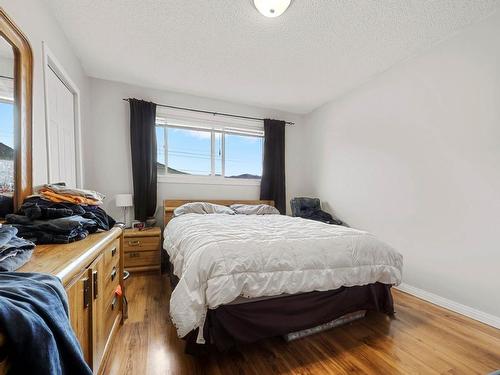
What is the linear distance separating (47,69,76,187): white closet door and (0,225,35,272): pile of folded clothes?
46.3 inches

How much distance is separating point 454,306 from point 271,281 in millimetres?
1935

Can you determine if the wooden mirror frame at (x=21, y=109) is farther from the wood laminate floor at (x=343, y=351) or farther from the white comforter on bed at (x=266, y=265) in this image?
the wood laminate floor at (x=343, y=351)

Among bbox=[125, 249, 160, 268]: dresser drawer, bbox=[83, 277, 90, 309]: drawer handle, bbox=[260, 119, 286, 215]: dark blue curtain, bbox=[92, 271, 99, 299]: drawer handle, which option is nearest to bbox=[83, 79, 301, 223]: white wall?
bbox=[125, 249, 160, 268]: dresser drawer

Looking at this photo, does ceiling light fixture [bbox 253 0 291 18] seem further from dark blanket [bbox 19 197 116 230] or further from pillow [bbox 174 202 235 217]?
pillow [bbox 174 202 235 217]

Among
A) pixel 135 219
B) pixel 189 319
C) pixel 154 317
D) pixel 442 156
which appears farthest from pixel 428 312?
pixel 135 219

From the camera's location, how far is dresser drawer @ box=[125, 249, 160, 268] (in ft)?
9.42

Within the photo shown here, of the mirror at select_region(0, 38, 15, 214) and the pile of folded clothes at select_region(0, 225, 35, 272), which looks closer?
the pile of folded clothes at select_region(0, 225, 35, 272)

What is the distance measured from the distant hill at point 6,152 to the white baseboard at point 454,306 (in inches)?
137

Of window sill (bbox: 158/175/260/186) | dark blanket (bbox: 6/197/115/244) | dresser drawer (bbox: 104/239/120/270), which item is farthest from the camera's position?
window sill (bbox: 158/175/260/186)

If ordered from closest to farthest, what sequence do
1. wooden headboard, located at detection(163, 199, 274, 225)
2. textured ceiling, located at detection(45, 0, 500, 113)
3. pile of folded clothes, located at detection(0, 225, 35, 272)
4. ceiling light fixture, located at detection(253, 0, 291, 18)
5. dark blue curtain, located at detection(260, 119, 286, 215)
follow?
pile of folded clothes, located at detection(0, 225, 35, 272)
ceiling light fixture, located at detection(253, 0, 291, 18)
textured ceiling, located at detection(45, 0, 500, 113)
wooden headboard, located at detection(163, 199, 274, 225)
dark blue curtain, located at detection(260, 119, 286, 215)

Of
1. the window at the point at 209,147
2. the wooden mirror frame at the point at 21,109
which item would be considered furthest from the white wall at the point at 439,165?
the wooden mirror frame at the point at 21,109

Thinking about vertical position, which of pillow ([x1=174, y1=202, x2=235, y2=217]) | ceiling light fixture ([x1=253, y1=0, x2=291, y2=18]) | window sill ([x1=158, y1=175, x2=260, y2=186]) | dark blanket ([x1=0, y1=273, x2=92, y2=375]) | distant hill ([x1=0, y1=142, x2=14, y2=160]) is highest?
ceiling light fixture ([x1=253, y1=0, x2=291, y2=18])

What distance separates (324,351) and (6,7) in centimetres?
271

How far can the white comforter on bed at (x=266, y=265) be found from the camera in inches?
51.5
